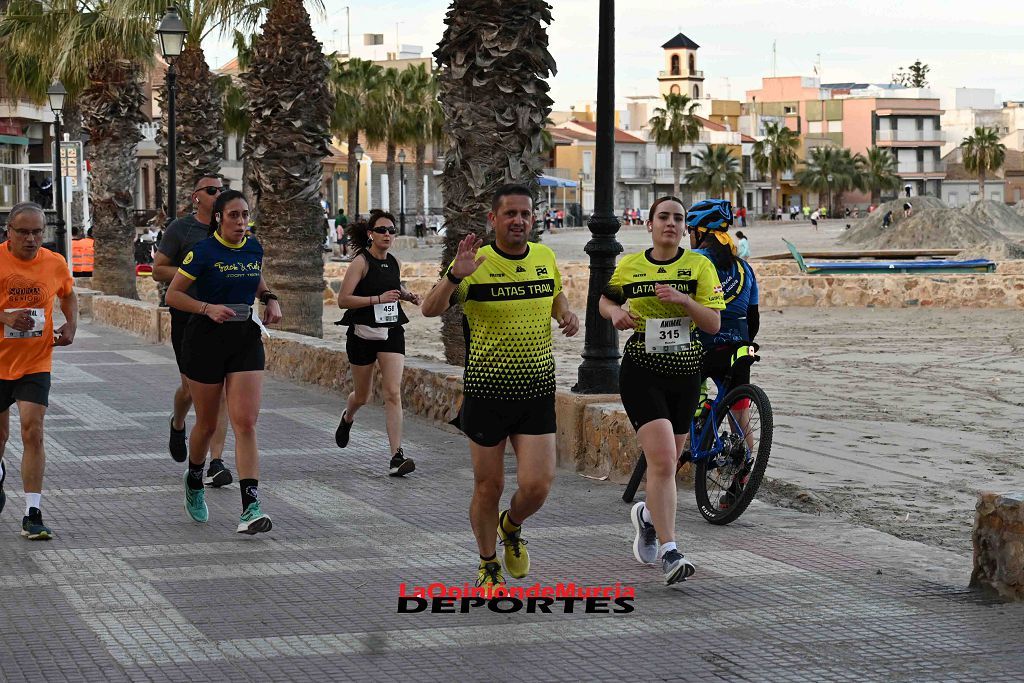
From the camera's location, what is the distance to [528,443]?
6195 mm

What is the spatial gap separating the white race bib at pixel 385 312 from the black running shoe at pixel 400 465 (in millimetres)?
887

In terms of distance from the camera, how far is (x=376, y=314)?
1017 cm

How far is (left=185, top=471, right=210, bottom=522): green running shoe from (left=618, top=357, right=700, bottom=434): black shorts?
→ 7.99 feet

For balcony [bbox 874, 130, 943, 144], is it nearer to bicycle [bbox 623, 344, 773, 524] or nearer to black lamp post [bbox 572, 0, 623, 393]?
black lamp post [bbox 572, 0, 623, 393]

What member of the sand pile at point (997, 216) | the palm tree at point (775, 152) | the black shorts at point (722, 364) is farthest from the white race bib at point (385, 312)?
the palm tree at point (775, 152)

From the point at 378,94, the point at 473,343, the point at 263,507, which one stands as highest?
the point at 378,94

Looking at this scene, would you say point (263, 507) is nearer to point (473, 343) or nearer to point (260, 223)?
point (473, 343)

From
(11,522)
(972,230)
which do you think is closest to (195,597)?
(11,522)

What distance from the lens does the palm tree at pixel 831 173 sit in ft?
398

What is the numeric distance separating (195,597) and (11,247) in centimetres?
249

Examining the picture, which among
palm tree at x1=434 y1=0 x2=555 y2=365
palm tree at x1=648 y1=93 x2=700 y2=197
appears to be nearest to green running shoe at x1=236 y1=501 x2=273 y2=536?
palm tree at x1=434 y1=0 x2=555 y2=365

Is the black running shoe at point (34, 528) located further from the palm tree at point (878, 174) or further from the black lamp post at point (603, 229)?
the palm tree at point (878, 174)

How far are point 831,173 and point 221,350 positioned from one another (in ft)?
384

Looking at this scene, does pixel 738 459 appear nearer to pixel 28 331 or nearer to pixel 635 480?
pixel 635 480
